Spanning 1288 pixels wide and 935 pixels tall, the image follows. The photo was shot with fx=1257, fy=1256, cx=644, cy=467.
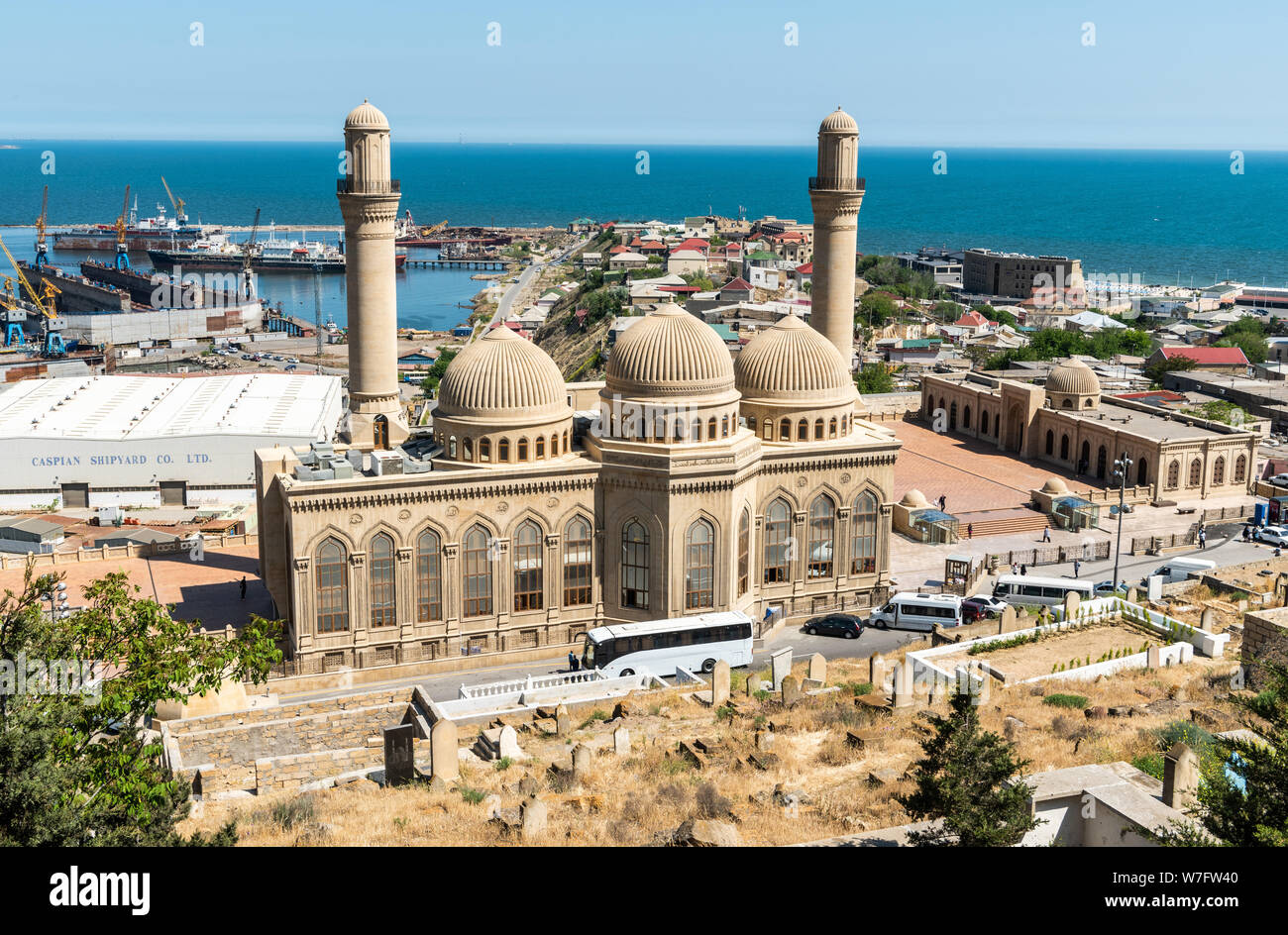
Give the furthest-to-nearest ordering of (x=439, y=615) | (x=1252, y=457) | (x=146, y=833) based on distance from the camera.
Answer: (x=1252, y=457), (x=439, y=615), (x=146, y=833)

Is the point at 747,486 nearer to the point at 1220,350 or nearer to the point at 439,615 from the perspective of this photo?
the point at 439,615

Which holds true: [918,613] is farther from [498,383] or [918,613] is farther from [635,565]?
[498,383]

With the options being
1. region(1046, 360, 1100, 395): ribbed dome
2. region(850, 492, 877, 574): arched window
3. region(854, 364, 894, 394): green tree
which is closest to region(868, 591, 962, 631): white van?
region(850, 492, 877, 574): arched window

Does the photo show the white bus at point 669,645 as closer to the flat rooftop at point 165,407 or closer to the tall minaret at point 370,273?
the tall minaret at point 370,273

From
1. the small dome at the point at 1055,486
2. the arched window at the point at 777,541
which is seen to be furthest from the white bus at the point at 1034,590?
the small dome at the point at 1055,486

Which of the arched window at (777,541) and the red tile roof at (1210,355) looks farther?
the red tile roof at (1210,355)

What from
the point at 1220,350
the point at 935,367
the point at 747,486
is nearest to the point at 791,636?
the point at 747,486

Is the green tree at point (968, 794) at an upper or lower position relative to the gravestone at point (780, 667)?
upper
